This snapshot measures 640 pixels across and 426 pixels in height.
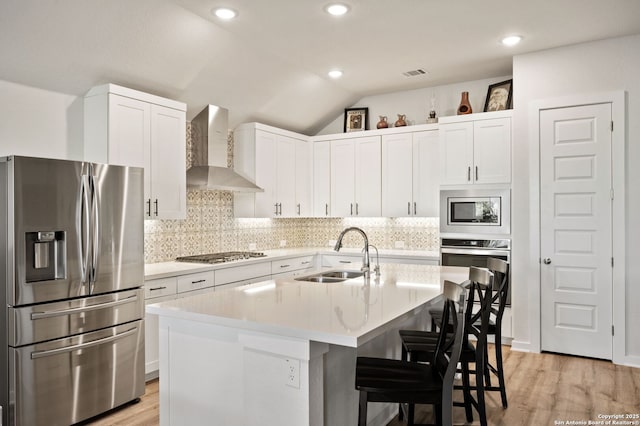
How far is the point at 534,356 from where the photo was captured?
433cm

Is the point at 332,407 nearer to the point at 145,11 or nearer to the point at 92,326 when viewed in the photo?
the point at 92,326

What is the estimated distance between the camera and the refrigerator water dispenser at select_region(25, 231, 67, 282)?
2721 millimetres

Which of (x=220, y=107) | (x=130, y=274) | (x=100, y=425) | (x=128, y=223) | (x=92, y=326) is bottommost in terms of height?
(x=100, y=425)

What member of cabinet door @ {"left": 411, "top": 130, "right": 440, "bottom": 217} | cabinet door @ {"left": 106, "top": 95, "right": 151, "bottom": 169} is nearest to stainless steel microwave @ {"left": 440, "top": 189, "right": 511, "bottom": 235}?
cabinet door @ {"left": 411, "top": 130, "right": 440, "bottom": 217}

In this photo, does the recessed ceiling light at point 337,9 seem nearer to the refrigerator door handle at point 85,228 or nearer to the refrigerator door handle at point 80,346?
the refrigerator door handle at point 85,228

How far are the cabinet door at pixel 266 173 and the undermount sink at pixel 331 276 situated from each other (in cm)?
195

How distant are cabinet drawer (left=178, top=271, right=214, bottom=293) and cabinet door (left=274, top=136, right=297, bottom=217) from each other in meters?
1.69

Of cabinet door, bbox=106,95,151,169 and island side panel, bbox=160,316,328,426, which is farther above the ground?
cabinet door, bbox=106,95,151,169

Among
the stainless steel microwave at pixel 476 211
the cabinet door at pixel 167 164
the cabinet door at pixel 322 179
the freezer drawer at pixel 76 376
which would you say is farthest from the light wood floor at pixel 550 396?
the cabinet door at pixel 322 179

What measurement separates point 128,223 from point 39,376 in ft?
3.61

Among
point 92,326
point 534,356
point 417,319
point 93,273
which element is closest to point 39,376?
point 92,326

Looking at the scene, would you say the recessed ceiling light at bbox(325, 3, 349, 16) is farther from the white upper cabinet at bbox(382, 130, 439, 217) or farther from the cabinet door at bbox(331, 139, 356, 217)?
the cabinet door at bbox(331, 139, 356, 217)

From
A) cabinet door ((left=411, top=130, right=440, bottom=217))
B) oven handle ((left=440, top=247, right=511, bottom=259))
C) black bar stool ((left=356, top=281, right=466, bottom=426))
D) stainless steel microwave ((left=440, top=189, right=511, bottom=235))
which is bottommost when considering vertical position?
black bar stool ((left=356, top=281, right=466, bottom=426))

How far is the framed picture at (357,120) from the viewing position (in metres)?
6.04
